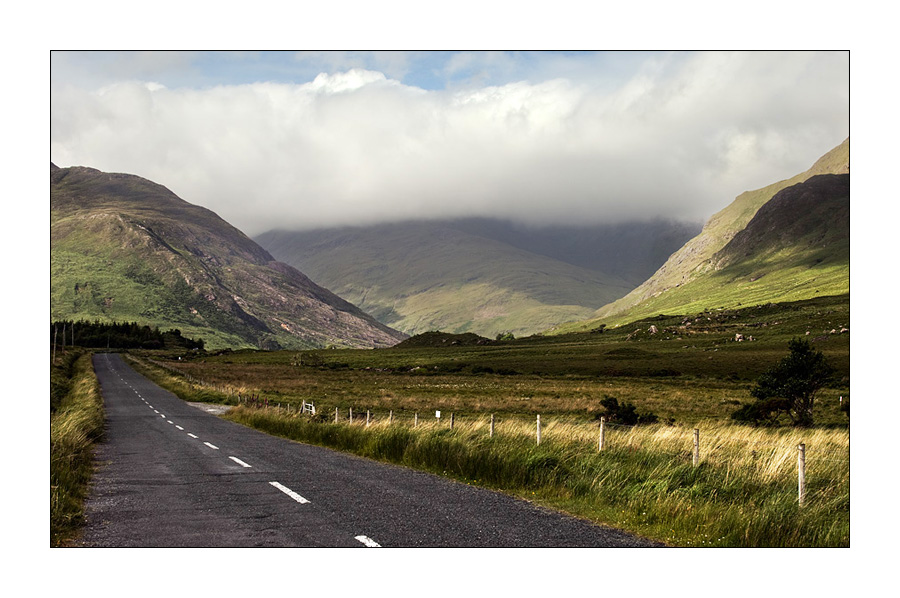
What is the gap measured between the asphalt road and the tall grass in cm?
94

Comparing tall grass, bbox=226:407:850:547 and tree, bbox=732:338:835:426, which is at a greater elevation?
tall grass, bbox=226:407:850:547

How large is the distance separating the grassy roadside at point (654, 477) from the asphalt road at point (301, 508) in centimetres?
100

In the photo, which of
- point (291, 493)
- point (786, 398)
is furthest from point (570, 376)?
point (291, 493)

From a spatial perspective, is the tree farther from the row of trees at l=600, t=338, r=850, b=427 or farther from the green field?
the green field

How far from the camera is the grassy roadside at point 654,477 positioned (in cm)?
1166

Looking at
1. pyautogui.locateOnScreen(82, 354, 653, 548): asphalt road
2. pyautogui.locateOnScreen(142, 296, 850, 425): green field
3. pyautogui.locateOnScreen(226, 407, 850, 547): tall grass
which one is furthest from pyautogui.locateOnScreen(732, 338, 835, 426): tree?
pyautogui.locateOnScreen(82, 354, 653, 548): asphalt road

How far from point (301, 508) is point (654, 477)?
7.72 metres

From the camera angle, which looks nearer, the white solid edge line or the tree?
the white solid edge line

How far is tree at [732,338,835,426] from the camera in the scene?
46688 millimetres

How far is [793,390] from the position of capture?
160 feet

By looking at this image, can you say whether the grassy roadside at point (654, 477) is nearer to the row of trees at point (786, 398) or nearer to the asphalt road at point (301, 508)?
the asphalt road at point (301, 508)

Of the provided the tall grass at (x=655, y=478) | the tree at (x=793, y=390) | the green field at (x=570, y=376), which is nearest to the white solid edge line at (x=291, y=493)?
the tall grass at (x=655, y=478)
